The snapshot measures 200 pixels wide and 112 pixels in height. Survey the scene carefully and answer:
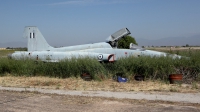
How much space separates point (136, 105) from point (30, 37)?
1710cm

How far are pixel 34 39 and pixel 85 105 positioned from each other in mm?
16055

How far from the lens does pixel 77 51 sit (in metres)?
22.9

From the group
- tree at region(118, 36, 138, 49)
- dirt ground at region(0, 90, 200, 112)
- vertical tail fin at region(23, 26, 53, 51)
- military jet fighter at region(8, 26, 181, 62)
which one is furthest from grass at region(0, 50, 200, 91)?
tree at region(118, 36, 138, 49)

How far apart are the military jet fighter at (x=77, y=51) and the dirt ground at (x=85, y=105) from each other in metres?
10.2

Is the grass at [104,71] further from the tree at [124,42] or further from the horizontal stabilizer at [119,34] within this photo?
the tree at [124,42]

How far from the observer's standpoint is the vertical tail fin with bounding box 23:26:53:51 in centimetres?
2431

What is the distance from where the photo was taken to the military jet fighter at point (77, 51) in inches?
840

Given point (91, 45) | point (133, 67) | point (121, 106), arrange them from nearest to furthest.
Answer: point (121, 106)
point (133, 67)
point (91, 45)

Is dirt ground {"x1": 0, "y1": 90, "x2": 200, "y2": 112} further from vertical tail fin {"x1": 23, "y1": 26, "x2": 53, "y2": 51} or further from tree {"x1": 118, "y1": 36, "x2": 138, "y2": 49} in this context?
tree {"x1": 118, "y1": 36, "x2": 138, "y2": 49}

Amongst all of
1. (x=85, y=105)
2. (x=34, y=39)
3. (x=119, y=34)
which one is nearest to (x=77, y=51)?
(x=119, y=34)

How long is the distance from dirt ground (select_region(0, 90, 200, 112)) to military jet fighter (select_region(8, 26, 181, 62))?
1015 centimetres

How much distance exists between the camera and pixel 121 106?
29.9 ft

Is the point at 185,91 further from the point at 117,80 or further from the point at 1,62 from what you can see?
the point at 1,62

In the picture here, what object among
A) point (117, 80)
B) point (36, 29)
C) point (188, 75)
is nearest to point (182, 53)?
point (188, 75)
